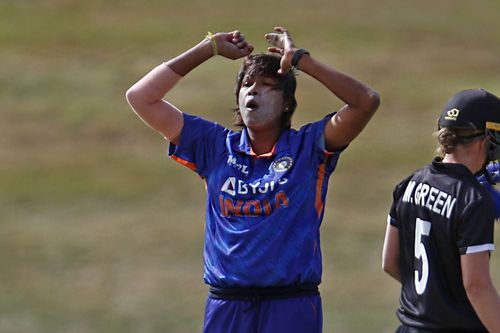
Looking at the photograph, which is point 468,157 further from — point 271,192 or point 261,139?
point 261,139

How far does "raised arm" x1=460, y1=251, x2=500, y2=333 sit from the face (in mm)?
1178

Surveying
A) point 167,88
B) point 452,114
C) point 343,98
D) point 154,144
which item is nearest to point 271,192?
point 343,98

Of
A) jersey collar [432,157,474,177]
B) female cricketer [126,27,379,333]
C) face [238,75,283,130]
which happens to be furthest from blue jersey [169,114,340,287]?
jersey collar [432,157,474,177]

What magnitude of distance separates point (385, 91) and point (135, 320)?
781 cm

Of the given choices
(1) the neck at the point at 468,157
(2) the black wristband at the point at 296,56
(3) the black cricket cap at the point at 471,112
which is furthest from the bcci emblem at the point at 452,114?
(2) the black wristband at the point at 296,56

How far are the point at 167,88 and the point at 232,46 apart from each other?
37 centimetres

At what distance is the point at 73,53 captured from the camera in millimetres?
18781

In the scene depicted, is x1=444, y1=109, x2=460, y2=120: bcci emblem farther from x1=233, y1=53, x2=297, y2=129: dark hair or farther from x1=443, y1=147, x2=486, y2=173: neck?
x1=233, y1=53, x2=297, y2=129: dark hair

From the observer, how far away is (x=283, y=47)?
5438 millimetres

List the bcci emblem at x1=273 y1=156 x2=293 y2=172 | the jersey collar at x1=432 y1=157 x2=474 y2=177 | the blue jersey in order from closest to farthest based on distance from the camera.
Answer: the jersey collar at x1=432 y1=157 x2=474 y2=177 < the blue jersey < the bcci emblem at x1=273 y1=156 x2=293 y2=172

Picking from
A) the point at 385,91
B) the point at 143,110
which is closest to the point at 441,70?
the point at 385,91

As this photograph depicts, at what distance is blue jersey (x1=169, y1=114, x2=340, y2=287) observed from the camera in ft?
17.3

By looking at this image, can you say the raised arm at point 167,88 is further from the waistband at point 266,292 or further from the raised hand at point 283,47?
the waistband at point 266,292

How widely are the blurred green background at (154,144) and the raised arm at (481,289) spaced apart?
503cm
